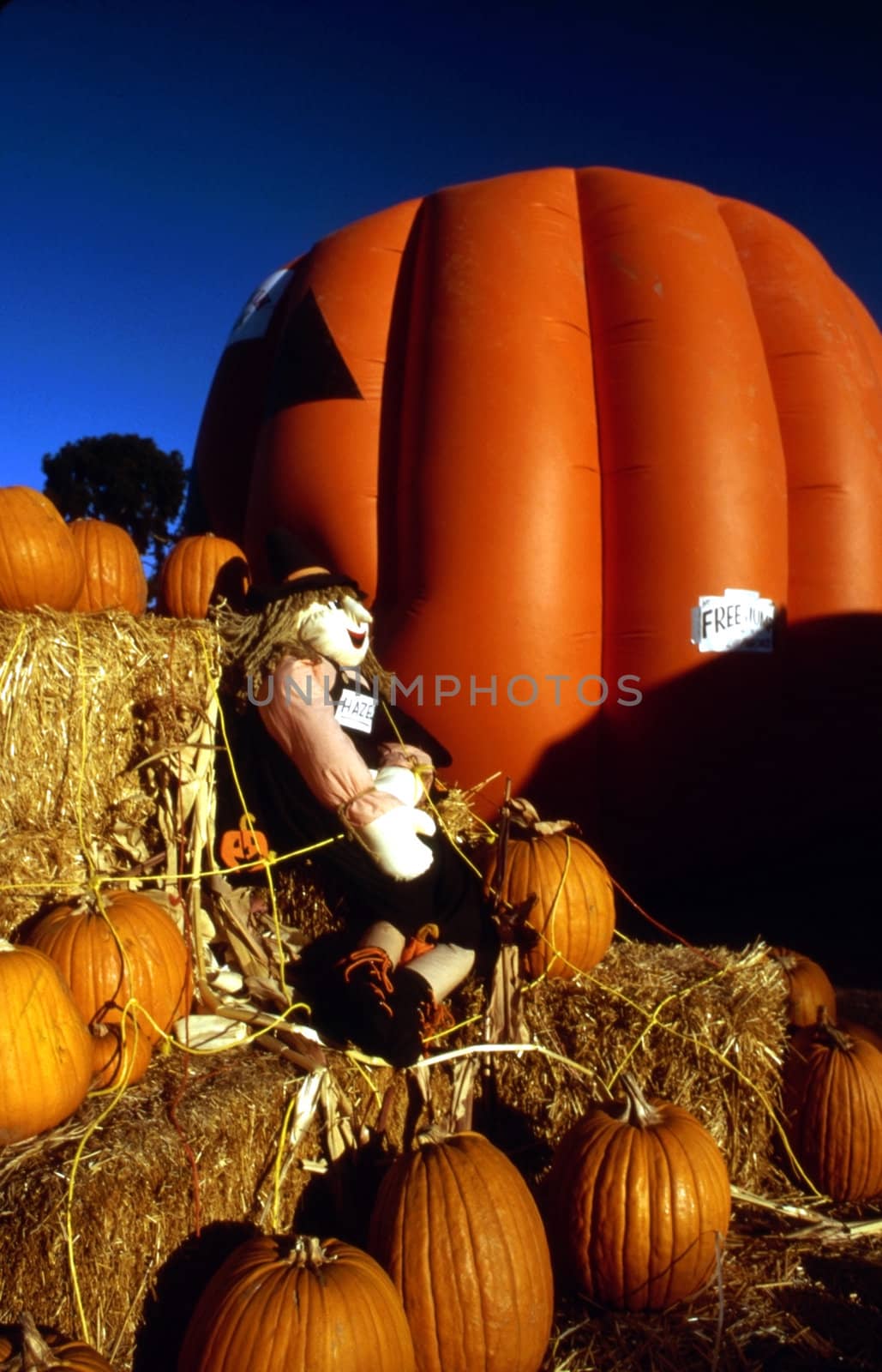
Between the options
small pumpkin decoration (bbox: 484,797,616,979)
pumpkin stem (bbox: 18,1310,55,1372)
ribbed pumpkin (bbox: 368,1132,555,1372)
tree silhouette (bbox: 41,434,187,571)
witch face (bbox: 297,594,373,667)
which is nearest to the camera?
pumpkin stem (bbox: 18,1310,55,1372)

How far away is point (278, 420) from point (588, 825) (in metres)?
2.88

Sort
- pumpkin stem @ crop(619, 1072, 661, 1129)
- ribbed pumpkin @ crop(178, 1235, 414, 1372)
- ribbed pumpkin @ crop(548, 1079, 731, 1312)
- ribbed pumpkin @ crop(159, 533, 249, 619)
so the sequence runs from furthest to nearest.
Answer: ribbed pumpkin @ crop(159, 533, 249, 619) → pumpkin stem @ crop(619, 1072, 661, 1129) → ribbed pumpkin @ crop(548, 1079, 731, 1312) → ribbed pumpkin @ crop(178, 1235, 414, 1372)

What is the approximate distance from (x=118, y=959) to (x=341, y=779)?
2.86ft

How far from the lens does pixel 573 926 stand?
10.2 ft

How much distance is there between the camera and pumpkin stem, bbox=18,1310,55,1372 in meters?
1.53

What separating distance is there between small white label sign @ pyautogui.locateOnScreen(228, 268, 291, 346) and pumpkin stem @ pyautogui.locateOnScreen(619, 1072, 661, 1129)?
526cm

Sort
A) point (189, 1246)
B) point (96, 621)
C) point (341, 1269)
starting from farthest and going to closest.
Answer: point (96, 621) < point (189, 1246) < point (341, 1269)

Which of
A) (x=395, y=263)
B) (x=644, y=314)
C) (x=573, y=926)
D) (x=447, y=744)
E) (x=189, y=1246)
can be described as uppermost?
(x=395, y=263)

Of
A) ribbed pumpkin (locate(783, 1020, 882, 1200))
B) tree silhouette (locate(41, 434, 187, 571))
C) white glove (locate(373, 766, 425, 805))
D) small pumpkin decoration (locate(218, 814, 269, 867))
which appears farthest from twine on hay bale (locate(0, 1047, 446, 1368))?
tree silhouette (locate(41, 434, 187, 571))

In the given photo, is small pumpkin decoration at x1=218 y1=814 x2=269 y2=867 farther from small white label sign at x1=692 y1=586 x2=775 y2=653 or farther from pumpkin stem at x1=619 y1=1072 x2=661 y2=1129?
small white label sign at x1=692 y1=586 x2=775 y2=653

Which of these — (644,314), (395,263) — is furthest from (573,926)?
(395,263)

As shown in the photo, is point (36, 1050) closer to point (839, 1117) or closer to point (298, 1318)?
point (298, 1318)

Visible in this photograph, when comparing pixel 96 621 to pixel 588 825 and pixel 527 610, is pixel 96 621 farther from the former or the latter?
pixel 588 825

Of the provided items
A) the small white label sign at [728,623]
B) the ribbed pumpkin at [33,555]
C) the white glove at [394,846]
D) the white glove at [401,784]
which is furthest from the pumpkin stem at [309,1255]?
the small white label sign at [728,623]
